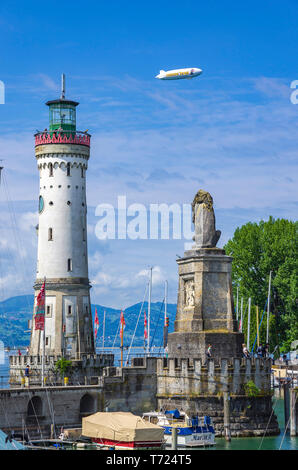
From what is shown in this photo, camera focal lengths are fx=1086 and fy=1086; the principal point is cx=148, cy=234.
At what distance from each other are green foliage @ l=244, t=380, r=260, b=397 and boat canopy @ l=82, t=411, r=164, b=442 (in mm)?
9013

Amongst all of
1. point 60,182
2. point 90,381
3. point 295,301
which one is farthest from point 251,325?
point 90,381

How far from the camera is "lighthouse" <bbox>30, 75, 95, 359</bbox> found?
95.4m

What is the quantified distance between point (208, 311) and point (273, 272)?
4239 cm

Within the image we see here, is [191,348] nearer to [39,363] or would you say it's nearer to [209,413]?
[209,413]

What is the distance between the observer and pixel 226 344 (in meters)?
72.8

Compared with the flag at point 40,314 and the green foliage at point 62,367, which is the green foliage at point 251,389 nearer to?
the flag at point 40,314

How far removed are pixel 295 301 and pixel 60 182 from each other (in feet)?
95.5

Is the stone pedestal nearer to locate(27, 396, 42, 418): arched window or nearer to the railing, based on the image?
locate(27, 396, 42, 418): arched window

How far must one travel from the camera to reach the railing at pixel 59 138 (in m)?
96.9

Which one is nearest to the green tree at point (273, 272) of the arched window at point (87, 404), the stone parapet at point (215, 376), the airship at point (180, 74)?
the airship at point (180, 74)

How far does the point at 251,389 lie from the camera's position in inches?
2832

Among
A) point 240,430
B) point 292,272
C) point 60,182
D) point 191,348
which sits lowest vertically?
point 240,430

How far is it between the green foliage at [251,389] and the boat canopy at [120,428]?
29.6 feet

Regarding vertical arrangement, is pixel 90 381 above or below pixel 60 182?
below
